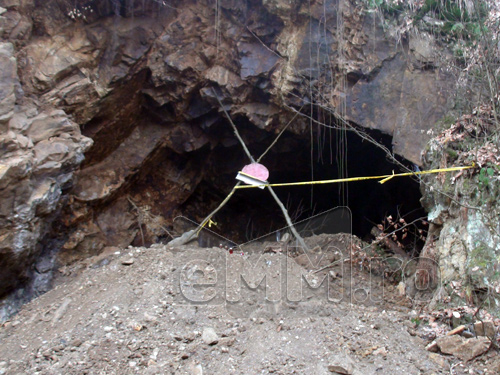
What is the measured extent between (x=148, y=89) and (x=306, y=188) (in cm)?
384

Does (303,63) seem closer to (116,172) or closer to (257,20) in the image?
(257,20)

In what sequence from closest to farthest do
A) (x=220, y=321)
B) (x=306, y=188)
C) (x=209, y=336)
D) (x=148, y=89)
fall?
(x=209, y=336) → (x=220, y=321) → (x=148, y=89) → (x=306, y=188)

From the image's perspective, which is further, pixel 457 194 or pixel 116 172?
pixel 116 172

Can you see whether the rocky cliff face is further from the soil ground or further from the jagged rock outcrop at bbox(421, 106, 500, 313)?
the soil ground

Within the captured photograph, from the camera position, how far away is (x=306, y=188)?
8531 mm

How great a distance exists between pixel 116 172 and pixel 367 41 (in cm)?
376

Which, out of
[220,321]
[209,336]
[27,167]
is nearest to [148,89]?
[27,167]

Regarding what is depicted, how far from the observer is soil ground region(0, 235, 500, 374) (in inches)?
135

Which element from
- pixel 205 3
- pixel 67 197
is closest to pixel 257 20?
pixel 205 3

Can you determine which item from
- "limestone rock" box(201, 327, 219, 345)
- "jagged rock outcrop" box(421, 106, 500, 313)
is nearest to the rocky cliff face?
"jagged rock outcrop" box(421, 106, 500, 313)

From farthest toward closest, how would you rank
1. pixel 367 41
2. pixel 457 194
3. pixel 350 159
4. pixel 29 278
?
pixel 350 159 < pixel 367 41 < pixel 29 278 < pixel 457 194

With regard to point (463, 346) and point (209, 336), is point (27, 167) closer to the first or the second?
point (209, 336)

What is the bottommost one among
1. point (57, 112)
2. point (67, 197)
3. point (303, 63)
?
point (67, 197)

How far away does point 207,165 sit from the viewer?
24.0ft
